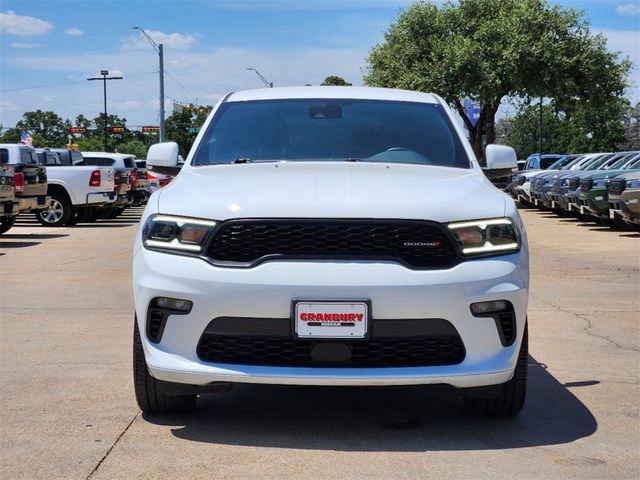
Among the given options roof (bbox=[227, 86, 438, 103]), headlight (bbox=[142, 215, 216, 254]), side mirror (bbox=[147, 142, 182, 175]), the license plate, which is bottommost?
the license plate

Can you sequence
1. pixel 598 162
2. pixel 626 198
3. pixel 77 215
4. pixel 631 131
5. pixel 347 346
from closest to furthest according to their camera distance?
pixel 347 346, pixel 626 198, pixel 598 162, pixel 77 215, pixel 631 131

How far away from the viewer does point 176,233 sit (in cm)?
481

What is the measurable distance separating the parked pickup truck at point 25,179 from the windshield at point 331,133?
12.9m

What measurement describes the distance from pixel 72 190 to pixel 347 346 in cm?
2030

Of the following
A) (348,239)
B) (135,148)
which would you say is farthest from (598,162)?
(135,148)

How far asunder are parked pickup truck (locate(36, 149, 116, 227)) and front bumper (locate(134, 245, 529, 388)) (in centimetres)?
1967

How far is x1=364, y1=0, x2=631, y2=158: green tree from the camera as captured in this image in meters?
40.5

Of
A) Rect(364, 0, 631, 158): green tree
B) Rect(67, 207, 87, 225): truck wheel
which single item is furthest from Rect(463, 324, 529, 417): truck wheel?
Rect(364, 0, 631, 158): green tree

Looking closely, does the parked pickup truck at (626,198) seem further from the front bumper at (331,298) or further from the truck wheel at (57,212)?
the front bumper at (331,298)

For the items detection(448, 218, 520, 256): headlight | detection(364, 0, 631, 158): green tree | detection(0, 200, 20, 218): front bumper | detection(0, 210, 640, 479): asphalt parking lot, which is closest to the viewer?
detection(0, 210, 640, 479): asphalt parking lot

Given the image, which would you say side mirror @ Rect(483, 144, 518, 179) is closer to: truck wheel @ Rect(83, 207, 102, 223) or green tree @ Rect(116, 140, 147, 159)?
truck wheel @ Rect(83, 207, 102, 223)

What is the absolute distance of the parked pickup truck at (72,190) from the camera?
23.8 m

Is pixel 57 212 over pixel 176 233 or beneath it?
beneath

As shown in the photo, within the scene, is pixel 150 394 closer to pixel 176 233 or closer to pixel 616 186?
pixel 176 233
